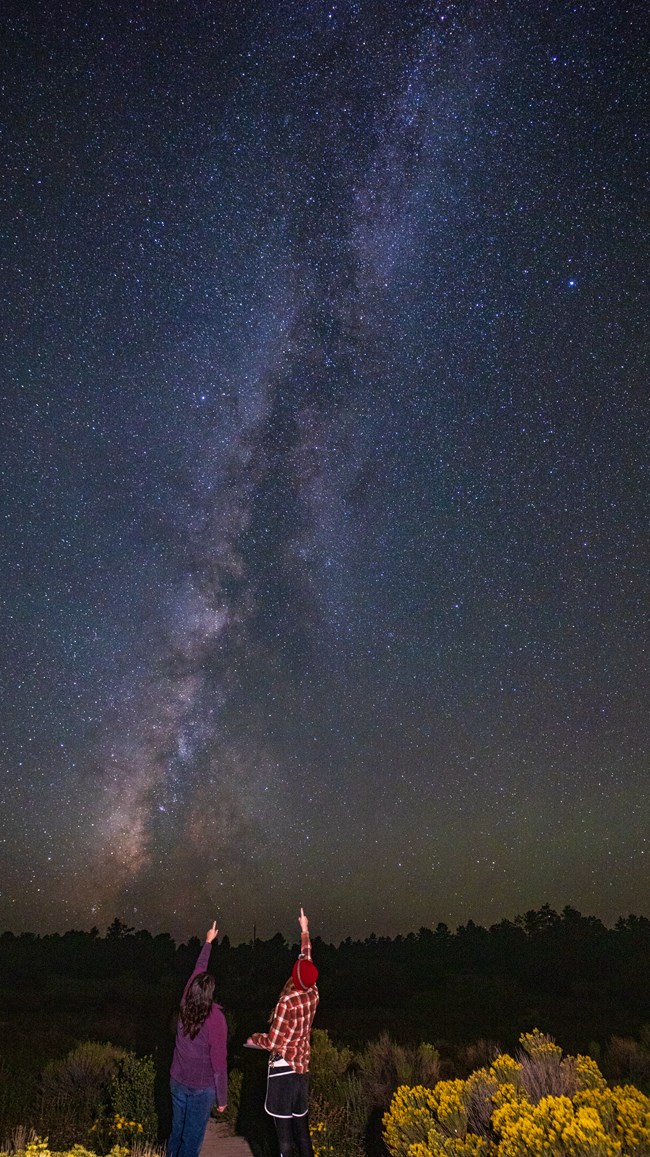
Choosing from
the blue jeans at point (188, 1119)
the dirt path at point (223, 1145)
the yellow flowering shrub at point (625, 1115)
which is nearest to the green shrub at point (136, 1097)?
the dirt path at point (223, 1145)

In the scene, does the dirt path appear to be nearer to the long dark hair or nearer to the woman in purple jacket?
the woman in purple jacket

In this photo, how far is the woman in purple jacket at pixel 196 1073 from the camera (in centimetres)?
492

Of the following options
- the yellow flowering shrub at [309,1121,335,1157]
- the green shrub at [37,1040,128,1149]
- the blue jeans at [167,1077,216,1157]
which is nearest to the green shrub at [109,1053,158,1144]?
the green shrub at [37,1040,128,1149]

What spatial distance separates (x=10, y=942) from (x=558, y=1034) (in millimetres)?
38372

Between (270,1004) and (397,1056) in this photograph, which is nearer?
(397,1056)

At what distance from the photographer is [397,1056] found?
1098 cm

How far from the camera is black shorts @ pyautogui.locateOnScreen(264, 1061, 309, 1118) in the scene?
4.99 meters

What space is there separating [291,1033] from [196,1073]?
69 cm

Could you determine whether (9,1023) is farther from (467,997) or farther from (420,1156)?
(420,1156)

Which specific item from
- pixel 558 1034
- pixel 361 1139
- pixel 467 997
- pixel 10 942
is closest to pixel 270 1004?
pixel 467 997

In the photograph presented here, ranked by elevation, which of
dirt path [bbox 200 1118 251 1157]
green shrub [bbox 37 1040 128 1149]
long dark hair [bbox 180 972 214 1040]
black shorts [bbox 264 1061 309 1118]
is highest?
long dark hair [bbox 180 972 214 1040]

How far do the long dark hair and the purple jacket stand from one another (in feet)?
0.11

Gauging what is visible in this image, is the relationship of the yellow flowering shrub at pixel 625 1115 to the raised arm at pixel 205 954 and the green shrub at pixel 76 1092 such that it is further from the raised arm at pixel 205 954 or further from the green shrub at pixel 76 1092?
the green shrub at pixel 76 1092

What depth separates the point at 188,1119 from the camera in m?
4.93
